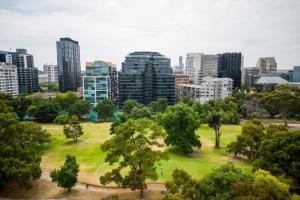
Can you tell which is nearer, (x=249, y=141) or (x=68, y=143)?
(x=249, y=141)

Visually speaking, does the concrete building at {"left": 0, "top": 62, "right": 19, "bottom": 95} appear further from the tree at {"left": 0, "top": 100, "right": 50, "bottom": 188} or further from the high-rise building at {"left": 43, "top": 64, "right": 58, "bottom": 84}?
the tree at {"left": 0, "top": 100, "right": 50, "bottom": 188}

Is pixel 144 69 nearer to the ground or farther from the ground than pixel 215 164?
farther from the ground

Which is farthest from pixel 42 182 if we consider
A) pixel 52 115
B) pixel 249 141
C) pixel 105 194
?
pixel 52 115

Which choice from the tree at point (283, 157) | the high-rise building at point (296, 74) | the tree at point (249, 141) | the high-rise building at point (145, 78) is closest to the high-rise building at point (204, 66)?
the high-rise building at point (296, 74)

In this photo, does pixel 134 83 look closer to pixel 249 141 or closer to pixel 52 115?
pixel 52 115

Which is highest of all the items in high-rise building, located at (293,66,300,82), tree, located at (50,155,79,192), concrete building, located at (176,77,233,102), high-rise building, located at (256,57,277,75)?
high-rise building, located at (256,57,277,75)

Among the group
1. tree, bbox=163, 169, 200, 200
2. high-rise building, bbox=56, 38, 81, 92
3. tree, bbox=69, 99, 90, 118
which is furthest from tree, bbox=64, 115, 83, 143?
high-rise building, bbox=56, 38, 81, 92
